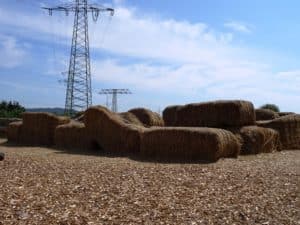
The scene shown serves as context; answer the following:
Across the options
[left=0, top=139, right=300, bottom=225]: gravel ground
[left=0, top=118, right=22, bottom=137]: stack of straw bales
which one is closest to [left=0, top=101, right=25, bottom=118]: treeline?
[left=0, top=118, right=22, bottom=137]: stack of straw bales

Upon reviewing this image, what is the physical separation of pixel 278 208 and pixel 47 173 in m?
5.92

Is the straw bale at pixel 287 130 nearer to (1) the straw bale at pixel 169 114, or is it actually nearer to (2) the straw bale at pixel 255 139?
(2) the straw bale at pixel 255 139

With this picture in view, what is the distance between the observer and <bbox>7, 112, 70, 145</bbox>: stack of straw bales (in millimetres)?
27141

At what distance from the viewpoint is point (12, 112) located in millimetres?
53031

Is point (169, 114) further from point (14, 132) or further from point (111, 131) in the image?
point (14, 132)

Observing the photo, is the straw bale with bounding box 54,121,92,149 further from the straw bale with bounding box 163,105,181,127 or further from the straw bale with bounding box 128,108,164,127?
the straw bale with bounding box 163,105,181,127

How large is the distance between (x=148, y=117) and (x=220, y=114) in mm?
5994

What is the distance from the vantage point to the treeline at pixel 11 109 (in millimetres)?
51812

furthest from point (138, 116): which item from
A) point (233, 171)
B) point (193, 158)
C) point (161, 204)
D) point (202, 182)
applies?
point (161, 204)

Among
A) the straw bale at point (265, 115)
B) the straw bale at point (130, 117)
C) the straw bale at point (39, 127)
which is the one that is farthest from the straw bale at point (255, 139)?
the straw bale at point (39, 127)

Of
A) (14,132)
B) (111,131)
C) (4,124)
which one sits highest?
(4,124)

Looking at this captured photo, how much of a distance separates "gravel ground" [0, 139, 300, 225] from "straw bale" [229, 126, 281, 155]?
19.3 ft

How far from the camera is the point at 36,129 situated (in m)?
27.7

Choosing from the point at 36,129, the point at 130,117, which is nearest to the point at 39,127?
the point at 36,129
